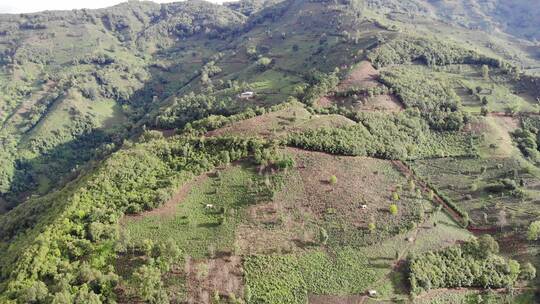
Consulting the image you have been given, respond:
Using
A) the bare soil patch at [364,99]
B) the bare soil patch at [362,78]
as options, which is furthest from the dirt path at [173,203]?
the bare soil patch at [362,78]

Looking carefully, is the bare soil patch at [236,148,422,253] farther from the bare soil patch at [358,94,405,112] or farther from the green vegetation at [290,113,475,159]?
the bare soil patch at [358,94,405,112]

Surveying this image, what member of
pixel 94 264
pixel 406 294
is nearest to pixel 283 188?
pixel 406 294

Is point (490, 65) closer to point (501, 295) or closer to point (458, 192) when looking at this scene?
point (458, 192)

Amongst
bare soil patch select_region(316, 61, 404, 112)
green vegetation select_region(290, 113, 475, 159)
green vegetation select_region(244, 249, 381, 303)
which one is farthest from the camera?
bare soil patch select_region(316, 61, 404, 112)

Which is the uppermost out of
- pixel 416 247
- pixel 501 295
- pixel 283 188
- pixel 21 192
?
pixel 283 188

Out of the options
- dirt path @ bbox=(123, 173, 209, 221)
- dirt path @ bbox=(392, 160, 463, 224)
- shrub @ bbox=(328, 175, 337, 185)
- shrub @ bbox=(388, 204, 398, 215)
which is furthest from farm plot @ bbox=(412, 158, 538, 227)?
dirt path @ bbox=(123, 173, 209, 221)

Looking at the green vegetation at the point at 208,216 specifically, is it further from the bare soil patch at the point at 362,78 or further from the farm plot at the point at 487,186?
the bare soil patch at the point at 362,78

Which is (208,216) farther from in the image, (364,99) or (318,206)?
(364,99)

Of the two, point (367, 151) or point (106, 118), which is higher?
point (367, 151)
